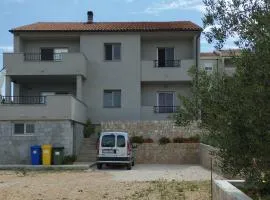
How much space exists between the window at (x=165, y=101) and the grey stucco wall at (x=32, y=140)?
946 cm

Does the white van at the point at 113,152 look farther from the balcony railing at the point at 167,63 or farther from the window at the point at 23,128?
the balcony railing at the point at 167,63

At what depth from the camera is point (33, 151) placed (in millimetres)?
28484

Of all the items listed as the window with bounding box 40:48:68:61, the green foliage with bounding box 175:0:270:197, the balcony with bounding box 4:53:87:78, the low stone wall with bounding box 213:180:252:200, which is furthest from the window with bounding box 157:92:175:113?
the green foliage with bounding box 175:0:270:197

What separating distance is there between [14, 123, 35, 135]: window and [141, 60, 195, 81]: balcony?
9772 millimetres

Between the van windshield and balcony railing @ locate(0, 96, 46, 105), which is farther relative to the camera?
balcony railing @ locate(0, 96, 46, 105)

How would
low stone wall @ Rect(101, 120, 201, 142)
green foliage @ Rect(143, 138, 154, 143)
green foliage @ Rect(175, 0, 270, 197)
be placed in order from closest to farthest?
green foliage @ Rect(175, 0, 270, 197)
green foliage @ Rect(143, 138, 154, 143)
low stone wall @ Rect(101, 120, 201, 142)

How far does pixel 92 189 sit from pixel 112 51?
68.6ft

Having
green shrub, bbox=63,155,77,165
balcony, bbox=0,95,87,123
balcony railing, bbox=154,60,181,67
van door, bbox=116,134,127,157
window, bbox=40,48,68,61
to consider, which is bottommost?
green shrub, bbox=63,155,77,165

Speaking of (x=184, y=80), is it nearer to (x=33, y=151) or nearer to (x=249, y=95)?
(x=33, y=151)

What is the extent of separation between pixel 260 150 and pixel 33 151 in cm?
2168

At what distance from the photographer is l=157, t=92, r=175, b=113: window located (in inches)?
1465

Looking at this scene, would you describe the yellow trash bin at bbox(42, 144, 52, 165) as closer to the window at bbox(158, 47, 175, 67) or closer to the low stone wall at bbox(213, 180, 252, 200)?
the window at bbox(158, 47, 175, 67)

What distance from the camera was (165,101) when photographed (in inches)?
1480

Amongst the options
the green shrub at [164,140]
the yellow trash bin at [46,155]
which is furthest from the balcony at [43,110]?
the green shrub at [164,140]
